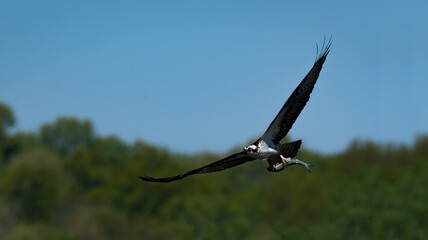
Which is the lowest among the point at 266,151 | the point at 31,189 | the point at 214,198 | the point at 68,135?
the point at 266,151

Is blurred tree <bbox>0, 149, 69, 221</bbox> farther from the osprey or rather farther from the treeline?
the osprey

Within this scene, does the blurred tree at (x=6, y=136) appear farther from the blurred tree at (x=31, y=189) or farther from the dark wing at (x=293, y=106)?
the dark wing at (x=293, y=106)

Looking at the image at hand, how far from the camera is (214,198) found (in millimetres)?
92938

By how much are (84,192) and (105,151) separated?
15.8m

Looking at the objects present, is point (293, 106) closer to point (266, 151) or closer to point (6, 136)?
point (266, 151)

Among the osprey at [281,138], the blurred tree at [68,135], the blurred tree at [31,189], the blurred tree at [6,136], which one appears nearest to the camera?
the osprey at [281,138]

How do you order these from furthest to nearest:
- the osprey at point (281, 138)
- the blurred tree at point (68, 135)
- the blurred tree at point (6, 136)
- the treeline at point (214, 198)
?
the blurred tree at point (68, 135) < the blurred tree at point (6, 136) < the treeline at point (214, 198) < the osprey at point (281, 138)

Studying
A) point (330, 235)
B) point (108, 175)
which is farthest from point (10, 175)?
point (330, 235)

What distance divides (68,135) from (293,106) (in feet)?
403

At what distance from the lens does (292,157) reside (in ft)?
42.8

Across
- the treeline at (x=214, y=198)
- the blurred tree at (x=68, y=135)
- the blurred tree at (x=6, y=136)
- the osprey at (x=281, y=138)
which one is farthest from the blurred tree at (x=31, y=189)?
the osprey at (x=281, y=138)

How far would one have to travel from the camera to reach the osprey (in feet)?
41.8

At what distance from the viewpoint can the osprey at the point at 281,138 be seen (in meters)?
12.7

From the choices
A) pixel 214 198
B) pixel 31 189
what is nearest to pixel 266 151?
pixel 214 198
